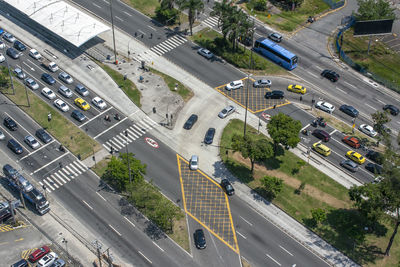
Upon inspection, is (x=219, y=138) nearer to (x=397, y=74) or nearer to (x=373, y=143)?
(x=373, y=143)

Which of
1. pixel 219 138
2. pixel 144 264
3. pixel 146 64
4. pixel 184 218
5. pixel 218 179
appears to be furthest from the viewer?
pixel 146 64

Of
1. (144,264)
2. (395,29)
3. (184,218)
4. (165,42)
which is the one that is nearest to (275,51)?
(165,42)

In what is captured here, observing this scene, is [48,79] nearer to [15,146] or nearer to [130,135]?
[15,146]

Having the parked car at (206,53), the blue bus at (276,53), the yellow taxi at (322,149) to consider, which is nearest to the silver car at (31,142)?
the parked car at (206,53)

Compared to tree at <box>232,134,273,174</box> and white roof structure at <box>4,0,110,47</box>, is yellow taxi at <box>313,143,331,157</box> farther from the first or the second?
white roof structure at <box>4,0,110,47</box>

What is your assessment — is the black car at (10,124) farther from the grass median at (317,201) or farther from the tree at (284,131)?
the tree at (284,131)
